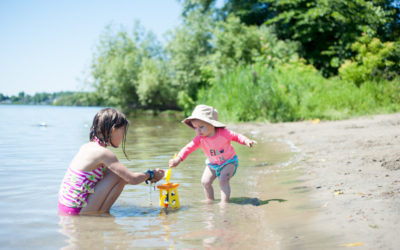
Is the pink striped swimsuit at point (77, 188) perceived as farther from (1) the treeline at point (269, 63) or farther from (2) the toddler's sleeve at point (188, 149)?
(1) the treeline at point (269, 63)

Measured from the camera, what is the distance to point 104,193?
368 cm

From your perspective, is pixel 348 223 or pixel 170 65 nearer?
pixel 348 223

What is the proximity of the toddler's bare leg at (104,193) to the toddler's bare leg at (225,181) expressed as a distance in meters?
1.22

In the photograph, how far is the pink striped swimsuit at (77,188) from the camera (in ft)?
11.7

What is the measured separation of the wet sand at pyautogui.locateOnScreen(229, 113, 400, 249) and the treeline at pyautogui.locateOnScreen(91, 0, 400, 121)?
710 centimetres

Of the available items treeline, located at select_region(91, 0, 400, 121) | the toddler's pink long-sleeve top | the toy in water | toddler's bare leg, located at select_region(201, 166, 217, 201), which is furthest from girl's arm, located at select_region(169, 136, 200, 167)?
treeline, located at select_region(91, 0, 400, 121)

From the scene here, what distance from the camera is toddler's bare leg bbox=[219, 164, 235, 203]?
14.4 ft

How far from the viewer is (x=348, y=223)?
2.81 metres

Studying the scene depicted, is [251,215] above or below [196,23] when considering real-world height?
below

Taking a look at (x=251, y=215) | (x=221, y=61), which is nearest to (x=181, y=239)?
(x=251, y=215)

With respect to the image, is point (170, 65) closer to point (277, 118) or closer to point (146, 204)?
point (277, 118)

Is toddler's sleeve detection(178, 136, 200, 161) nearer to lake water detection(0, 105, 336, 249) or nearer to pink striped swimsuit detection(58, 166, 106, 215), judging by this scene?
lake water detection(0, 105, 336, 249)

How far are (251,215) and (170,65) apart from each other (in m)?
25.0

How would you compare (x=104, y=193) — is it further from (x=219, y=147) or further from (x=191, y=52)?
(x=191, y=52)
